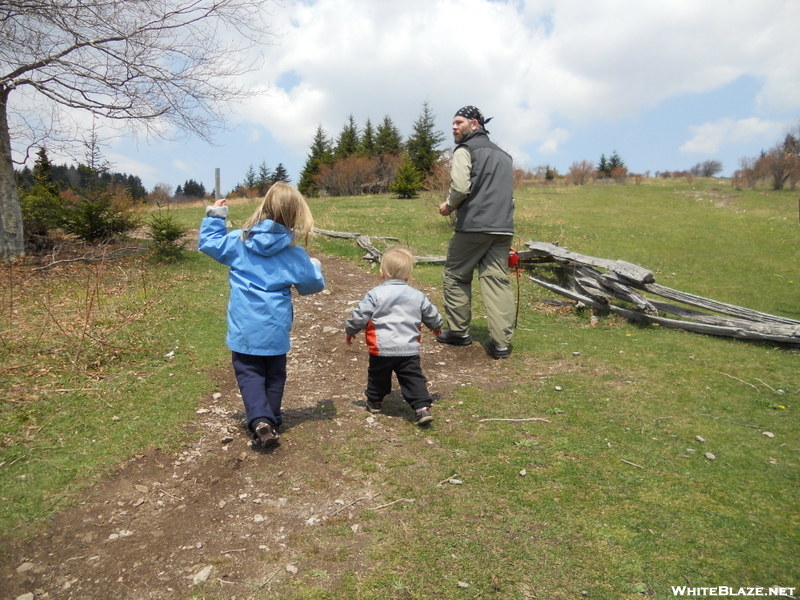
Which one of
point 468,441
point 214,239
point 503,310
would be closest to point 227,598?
point 468,441

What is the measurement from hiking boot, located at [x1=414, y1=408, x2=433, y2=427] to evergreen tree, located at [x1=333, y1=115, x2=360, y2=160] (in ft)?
146

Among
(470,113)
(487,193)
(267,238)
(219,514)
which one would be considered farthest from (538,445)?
(470,113)

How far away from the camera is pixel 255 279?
154 inches

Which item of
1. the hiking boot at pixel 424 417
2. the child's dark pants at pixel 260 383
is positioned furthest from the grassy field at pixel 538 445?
the child's dark pants at pixel 260 383

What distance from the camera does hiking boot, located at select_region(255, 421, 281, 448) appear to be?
3693 millimetres

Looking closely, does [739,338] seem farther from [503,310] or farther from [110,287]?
[110,287]

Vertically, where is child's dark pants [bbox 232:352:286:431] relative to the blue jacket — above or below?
below

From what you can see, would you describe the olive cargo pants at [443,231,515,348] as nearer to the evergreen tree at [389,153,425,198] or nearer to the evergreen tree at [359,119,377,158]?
the evergreen tree at [389,153,425,198]

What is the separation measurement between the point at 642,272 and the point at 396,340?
440cm

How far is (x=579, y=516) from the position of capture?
3.11m

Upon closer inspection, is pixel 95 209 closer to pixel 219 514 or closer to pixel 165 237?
pixel 165 237

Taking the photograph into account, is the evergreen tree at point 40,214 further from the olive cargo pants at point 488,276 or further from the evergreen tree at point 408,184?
the evergreen tree at point 408,184

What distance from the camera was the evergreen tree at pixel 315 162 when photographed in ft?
146

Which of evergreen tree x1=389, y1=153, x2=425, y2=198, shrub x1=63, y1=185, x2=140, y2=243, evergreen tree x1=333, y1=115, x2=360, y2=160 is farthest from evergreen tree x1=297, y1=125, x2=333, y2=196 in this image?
shrub x1=63, y1=185, x2=140, y2=243
